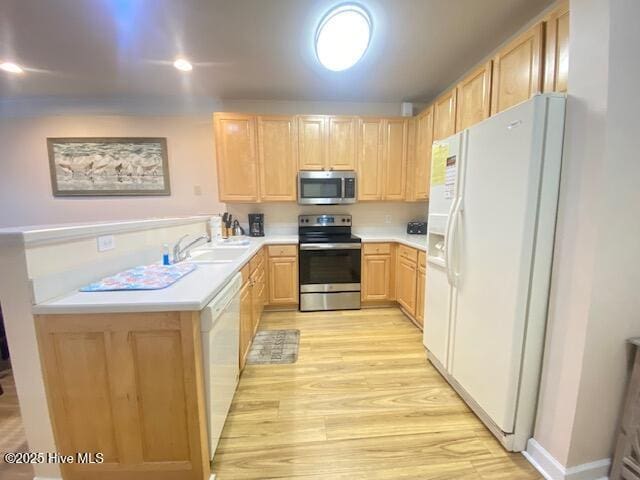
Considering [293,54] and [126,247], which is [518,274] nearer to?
[126,247]

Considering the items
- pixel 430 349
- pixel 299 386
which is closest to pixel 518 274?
pixel 430 349

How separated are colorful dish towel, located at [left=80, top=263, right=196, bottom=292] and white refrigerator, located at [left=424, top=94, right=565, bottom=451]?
166 cm

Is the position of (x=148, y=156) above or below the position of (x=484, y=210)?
above

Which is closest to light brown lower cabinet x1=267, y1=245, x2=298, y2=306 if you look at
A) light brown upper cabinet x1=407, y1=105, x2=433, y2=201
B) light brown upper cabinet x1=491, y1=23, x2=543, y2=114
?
light brown upper cabinet x1=407, y1=105, x2=433, y2=201

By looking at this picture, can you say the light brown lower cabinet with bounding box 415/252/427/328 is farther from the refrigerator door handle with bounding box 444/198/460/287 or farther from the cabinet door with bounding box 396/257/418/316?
the refrigerator door handle with bounding box 444/198/460/287

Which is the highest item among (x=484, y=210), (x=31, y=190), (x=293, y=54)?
(x=293, y=54)

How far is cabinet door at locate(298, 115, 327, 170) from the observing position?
3252 millimetres

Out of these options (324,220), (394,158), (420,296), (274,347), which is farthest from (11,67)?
(420,296)

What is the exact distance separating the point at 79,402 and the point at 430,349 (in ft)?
7.14

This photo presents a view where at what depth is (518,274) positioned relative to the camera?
1.30m

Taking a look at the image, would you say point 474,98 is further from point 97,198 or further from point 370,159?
point 97,198

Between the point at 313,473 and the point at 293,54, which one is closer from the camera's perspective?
the point at 313,473

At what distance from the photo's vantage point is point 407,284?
9.88 feet

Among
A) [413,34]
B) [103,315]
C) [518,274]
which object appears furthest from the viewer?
[413,34]
